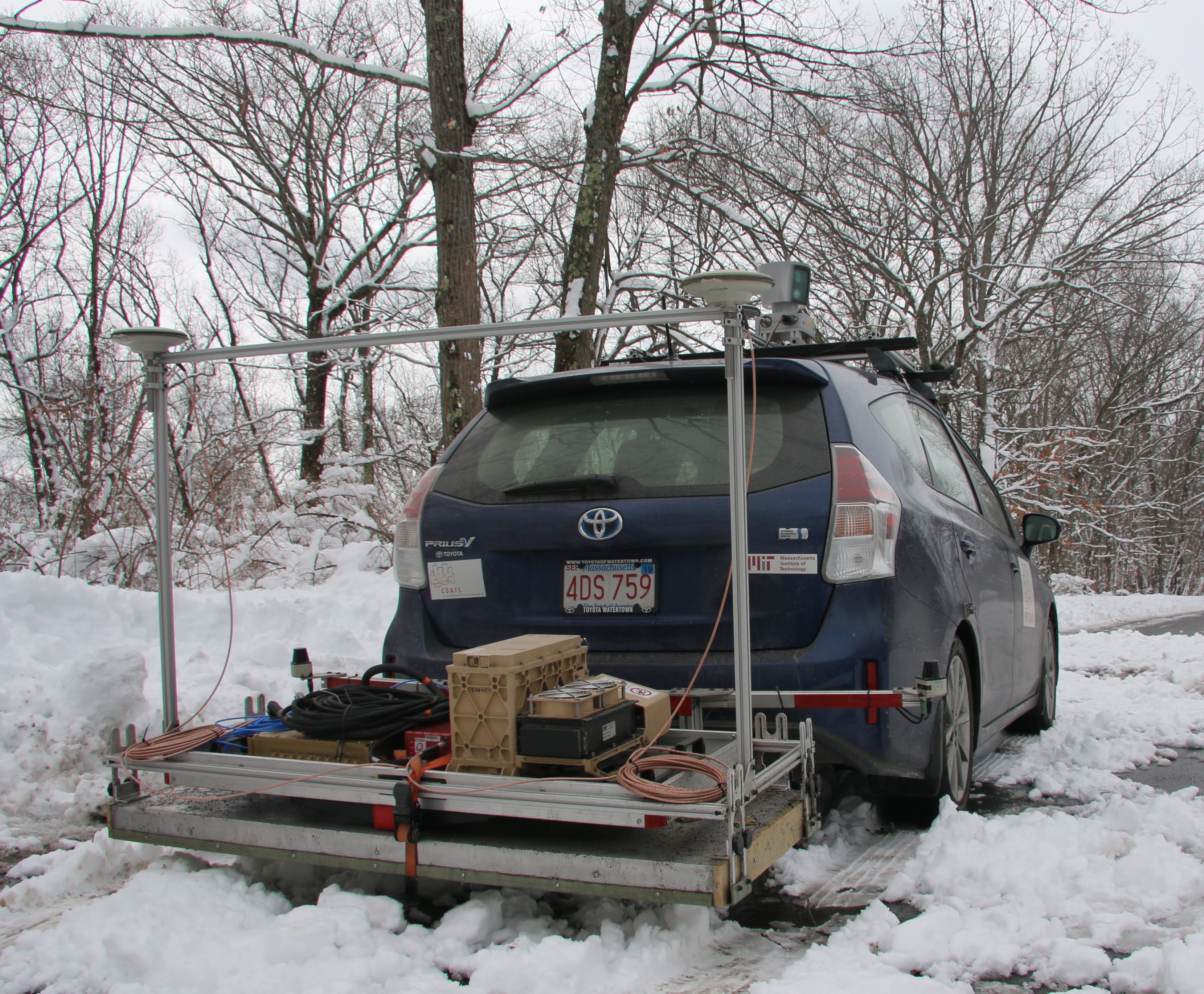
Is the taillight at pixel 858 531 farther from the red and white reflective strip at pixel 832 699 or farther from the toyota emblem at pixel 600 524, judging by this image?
the toyota emblem at pixel 600 524

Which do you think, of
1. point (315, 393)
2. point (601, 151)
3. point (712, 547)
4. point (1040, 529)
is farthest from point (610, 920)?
point (315, 393)

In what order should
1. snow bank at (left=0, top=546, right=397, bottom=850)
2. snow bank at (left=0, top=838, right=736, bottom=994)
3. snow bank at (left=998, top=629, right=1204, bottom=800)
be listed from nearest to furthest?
snow bank at (left=0, top=838, right=736, bottom=994) < snow bank at (left=0, top=546, right=397, bottom=850) < snow bank at (left=998, top=629, right=1204, bottom=800)

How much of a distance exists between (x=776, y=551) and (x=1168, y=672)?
5.93 metres

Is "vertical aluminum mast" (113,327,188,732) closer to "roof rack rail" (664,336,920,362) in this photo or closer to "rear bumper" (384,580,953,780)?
"rear bumper" (384,580,953,780)

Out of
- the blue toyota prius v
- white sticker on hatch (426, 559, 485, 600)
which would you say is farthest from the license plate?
Answer: white sticker on hatch (426, 559, 485, 600)

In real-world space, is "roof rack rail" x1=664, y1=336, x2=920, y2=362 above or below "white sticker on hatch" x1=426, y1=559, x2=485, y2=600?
above

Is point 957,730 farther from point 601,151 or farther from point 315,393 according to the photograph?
point 315,393


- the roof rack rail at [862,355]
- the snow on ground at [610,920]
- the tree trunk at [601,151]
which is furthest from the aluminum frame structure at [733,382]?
the tree trunk at [601,151]

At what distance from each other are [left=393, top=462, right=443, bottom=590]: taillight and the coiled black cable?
54 cm

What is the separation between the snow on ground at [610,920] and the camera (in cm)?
254

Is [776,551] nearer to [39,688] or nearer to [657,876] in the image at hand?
[657,876]

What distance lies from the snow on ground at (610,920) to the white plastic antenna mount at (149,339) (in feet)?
5.58

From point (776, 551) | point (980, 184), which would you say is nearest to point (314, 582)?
point (776, 551)

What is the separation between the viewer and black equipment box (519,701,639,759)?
9.34 feet
